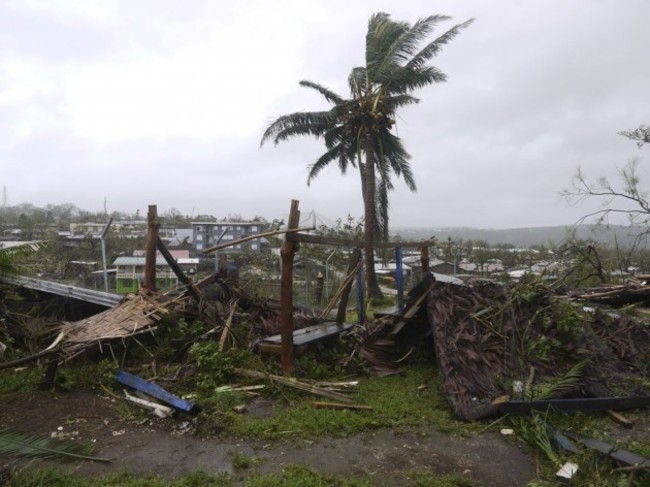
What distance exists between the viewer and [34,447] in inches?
106

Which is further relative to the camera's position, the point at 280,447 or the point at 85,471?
the point at 280,447

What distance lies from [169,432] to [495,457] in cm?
282

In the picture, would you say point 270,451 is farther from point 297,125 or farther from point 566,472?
point 297,125

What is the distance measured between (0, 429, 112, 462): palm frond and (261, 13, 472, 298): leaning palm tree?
11.9 metres

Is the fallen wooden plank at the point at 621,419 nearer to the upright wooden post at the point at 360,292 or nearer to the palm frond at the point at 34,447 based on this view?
the upright wooden post at the point at 360,292

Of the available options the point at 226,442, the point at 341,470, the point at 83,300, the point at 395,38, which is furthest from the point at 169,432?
the point at 395,38

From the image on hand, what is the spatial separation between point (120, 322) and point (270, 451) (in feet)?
10.3

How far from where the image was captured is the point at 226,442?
365 cm

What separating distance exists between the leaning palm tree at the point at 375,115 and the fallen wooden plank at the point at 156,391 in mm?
10354

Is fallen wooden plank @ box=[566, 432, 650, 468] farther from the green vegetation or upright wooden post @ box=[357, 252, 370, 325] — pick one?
upright wooden post @ box=[357, 252, 370, 325]

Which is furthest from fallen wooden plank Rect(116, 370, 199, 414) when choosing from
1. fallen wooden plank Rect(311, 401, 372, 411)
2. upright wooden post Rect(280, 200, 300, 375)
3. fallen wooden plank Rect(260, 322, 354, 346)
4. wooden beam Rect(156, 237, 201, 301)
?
wooden beam Rect(156, 237, 201, 301)

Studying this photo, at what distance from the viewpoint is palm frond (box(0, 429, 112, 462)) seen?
8.55ft

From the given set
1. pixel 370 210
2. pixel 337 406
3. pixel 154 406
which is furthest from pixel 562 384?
pixel 370 210

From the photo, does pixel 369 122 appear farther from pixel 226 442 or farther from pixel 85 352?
pixel 226 442
